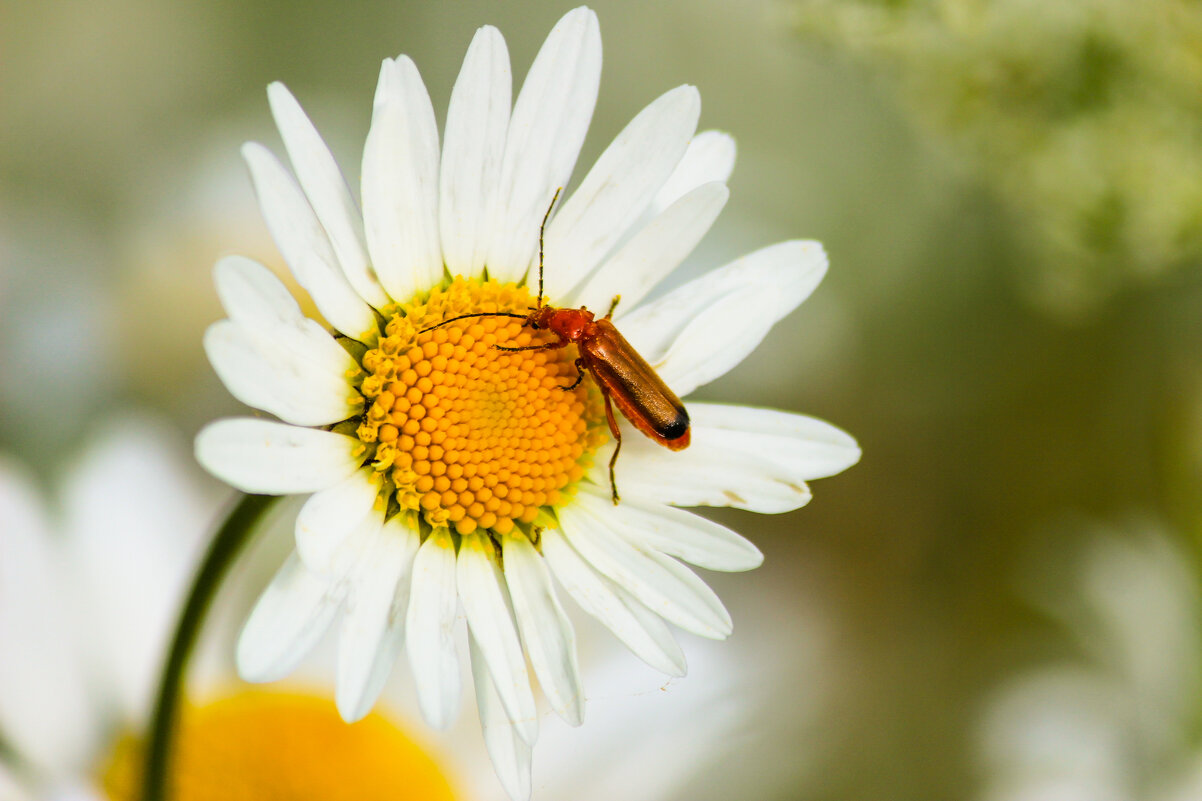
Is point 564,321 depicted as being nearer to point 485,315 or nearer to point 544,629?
point 485,315

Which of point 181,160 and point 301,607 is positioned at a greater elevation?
point 181,160

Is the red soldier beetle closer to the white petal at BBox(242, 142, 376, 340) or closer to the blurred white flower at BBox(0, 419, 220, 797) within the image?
the white petal at BBox(242, 142, 376, 340)

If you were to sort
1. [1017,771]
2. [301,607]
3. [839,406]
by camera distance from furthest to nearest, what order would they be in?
[839,406], [1017,771], [301,607]

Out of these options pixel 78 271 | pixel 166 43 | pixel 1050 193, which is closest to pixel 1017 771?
pixel 1050 193

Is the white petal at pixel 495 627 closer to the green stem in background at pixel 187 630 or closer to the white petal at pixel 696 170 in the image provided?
the green stem in background at pixel 187 630

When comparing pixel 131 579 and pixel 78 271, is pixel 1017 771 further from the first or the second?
pixel 78 271

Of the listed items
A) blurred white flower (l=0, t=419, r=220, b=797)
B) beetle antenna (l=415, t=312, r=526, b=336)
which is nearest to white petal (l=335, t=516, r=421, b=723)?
beetle antenna (l=415, t=312, r=526, b=336)
